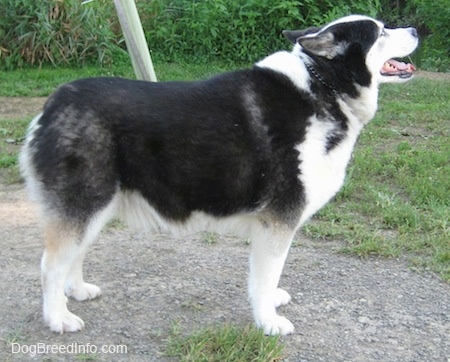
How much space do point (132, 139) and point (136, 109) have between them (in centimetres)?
16

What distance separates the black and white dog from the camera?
3.46 m

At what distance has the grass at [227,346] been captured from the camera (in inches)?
134

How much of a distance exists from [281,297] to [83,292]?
1218mm

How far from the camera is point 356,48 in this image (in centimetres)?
375

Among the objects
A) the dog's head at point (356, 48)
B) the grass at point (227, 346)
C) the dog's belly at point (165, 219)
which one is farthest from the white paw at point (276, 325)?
the dog's head at point (356, 48)

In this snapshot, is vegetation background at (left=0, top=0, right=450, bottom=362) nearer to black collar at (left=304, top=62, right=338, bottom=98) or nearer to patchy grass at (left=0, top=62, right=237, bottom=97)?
patchy grass at (left=0, top=62, right=237, bottom=97)

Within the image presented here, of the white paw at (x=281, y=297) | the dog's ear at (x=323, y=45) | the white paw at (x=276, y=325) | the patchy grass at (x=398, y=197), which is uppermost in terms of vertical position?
the dog's ear at (x=323, y=45)

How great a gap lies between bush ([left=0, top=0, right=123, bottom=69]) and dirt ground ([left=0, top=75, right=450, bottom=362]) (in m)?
5.88

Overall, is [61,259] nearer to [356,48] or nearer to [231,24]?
[356,48]

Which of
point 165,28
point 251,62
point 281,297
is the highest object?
point 281,297

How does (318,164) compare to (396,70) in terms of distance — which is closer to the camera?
(318,164)

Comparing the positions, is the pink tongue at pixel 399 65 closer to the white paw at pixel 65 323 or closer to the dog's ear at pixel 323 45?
the dog's ear at pixel 323 45

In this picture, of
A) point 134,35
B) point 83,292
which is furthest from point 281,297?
point 134,35

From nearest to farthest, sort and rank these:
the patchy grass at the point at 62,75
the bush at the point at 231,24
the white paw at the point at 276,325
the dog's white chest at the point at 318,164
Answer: the dog's white chest at the point at 318,164 → the white paw at the point at 276,325 → the patchy grass at the point at 62,75 → the bush at the point at 231,24
